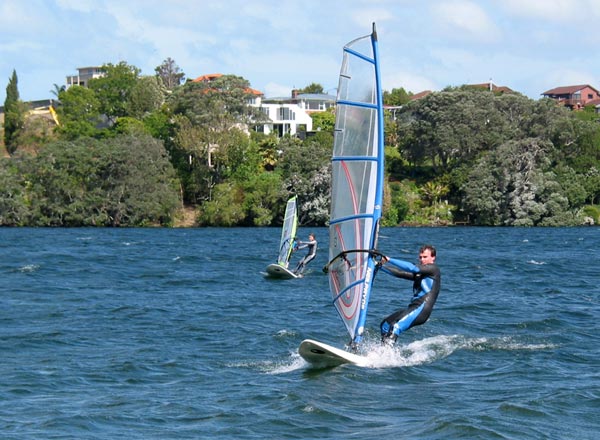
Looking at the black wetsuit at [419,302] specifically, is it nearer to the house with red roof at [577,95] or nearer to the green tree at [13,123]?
the green tree at [13,123]

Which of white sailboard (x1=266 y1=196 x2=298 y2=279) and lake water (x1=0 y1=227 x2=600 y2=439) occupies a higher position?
white sailboard (x1=266 y1=196 x2=298 y2=279)

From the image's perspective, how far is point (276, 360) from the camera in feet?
45.6

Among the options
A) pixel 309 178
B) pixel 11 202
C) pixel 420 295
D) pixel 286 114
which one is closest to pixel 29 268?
pixel 420 295

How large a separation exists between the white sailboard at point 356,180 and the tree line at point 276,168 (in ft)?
167

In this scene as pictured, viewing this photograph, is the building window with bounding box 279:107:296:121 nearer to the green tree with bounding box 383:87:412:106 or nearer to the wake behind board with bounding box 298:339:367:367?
the green tree with bounding box 383:87:412:106

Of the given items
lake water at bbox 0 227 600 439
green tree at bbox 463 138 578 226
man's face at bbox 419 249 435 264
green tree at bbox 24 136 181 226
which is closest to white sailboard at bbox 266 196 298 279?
lake water at bbox 0 227 600 439

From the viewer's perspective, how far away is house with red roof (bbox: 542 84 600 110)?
119 m

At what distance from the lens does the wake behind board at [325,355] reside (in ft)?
41.1

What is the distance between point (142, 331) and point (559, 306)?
9.13 meters

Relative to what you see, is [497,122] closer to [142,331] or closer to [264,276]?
[264,276]

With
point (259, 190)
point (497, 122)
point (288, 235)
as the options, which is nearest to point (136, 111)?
point (259, 190)

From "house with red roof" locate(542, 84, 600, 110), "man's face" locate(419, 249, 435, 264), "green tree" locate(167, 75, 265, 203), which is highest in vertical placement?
"house with red roof" locate(542, 84, 600, 110)

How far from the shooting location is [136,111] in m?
89.4

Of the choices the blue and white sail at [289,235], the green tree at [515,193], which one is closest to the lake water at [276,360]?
the blue and white sail at [289,235]
